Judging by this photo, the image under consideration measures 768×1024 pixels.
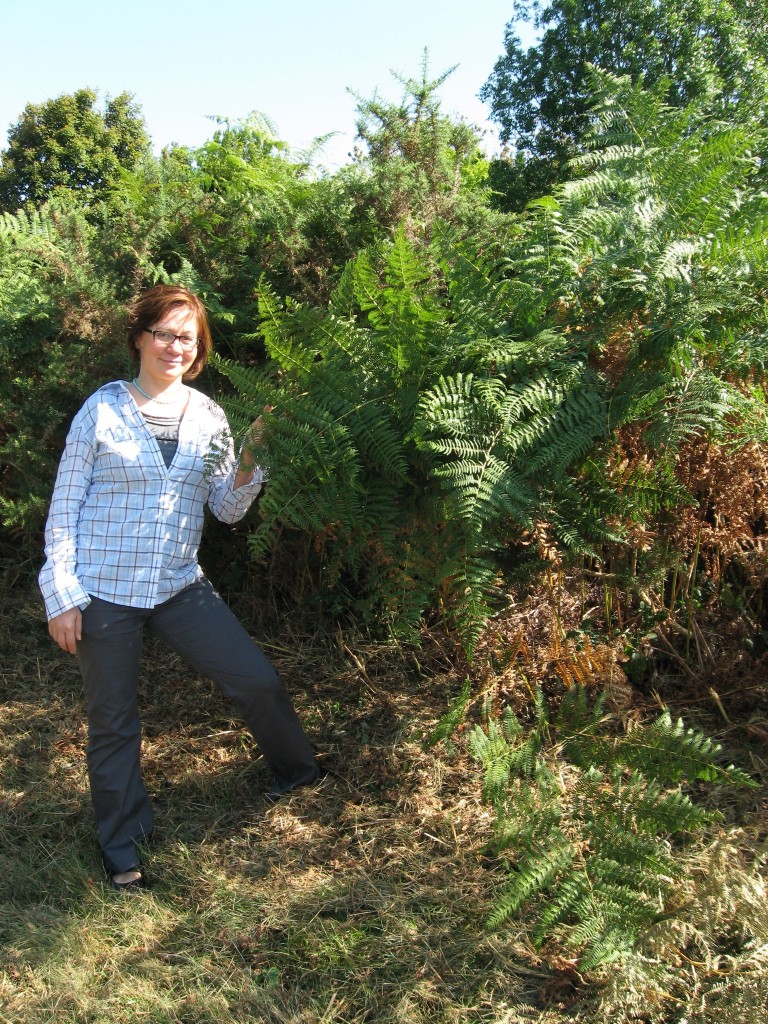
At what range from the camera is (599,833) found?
255 cm

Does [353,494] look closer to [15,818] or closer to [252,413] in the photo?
[252,413]

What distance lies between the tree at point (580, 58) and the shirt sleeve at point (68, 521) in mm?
5696

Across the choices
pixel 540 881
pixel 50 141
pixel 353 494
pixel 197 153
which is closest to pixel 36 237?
pixel 197 153

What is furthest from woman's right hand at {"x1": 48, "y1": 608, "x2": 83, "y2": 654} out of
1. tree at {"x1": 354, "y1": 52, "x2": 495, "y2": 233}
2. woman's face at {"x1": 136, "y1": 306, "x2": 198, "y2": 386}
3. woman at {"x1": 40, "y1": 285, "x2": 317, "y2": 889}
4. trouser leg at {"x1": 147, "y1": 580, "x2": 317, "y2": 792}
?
tree at {"x1": 354, "y1": 52, "x2": 495, "y2": 233}

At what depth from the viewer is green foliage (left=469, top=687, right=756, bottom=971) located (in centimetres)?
242

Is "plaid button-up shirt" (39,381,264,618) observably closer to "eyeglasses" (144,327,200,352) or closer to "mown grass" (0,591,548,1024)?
"eyeglasses" (144,327,200,352)

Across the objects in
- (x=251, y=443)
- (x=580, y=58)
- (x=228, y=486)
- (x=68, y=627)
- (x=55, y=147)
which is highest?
(x=55, y=147)

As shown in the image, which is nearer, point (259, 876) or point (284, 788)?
point (259, 876)

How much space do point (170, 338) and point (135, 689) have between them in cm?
131

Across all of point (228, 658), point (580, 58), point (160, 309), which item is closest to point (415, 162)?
point (160, 309)

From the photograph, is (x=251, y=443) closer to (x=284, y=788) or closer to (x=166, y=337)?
(x=166, y=337)

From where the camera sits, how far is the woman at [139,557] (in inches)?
120

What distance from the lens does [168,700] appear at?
3973 mm

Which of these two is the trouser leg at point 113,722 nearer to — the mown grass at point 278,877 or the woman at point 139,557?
the woman at point 139,557
